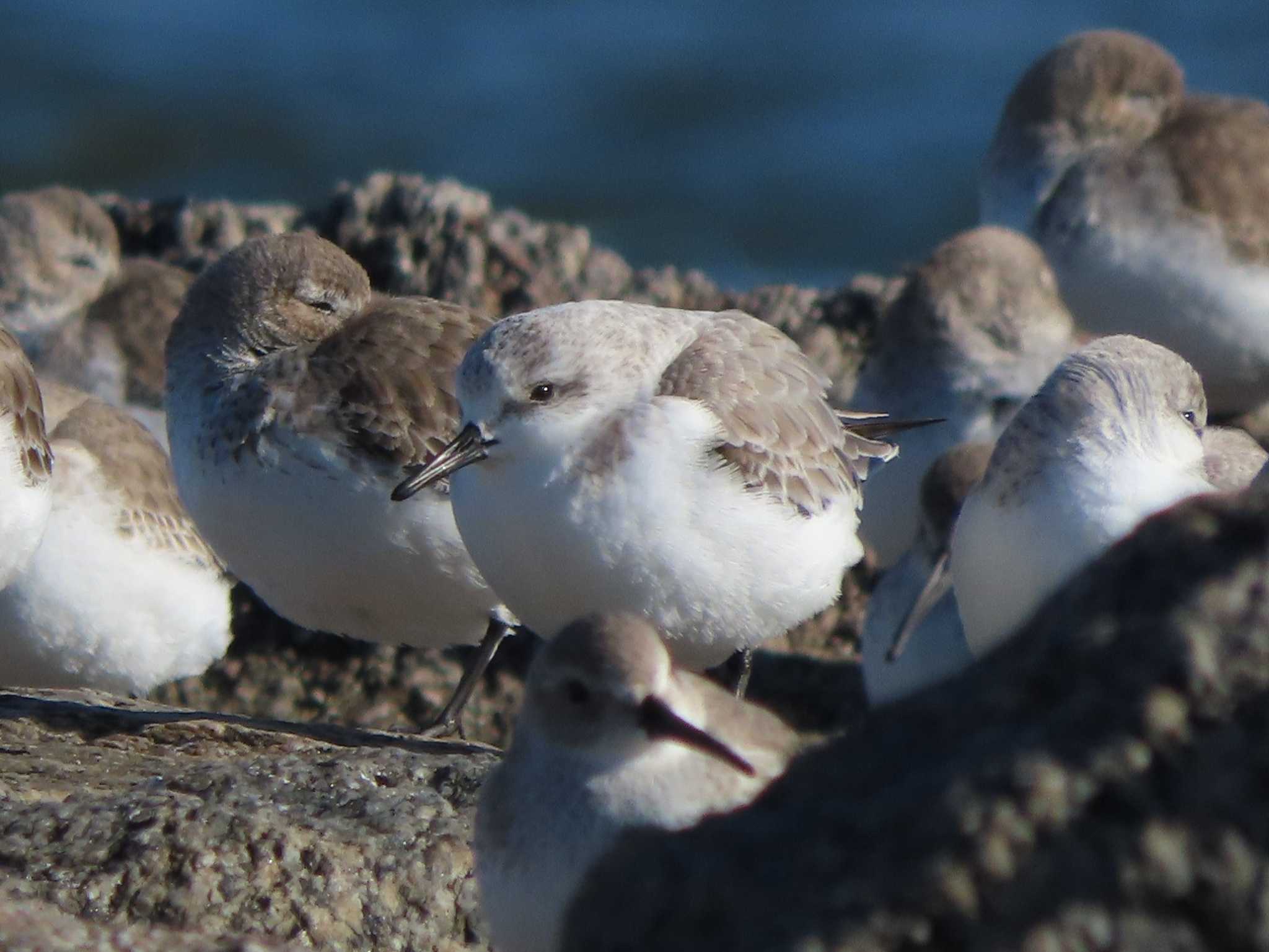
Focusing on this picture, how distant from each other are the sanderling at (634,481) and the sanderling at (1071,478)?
0.56 meters

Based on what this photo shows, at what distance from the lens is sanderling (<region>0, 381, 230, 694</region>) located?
7.79m

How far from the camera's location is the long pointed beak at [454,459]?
5.84m

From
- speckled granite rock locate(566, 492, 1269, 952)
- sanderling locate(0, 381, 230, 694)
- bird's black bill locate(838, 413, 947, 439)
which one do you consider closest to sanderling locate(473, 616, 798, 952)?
speckled granite rock locate(566, 492, 1269, 952)

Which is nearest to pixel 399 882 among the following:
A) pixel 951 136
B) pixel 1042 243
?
pixel 1042 243

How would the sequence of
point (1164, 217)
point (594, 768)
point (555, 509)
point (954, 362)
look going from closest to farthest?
point (594, 768) < point (555, 509) < point (954, 362) < point (1164, 217)

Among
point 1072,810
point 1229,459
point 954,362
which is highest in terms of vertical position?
point 1072,810

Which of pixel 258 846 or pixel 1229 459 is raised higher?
pixel 258 846

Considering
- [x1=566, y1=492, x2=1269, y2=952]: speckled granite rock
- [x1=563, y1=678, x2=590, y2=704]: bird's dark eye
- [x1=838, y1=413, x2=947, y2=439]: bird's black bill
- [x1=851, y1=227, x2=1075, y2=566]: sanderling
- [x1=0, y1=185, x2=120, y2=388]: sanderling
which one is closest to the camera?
[x1=566, y1=492, x2=1269, y2=952]: speckled granite rock

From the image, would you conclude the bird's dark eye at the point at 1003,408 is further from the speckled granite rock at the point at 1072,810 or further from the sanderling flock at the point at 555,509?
the speckled granite rock at the point at 1072,810

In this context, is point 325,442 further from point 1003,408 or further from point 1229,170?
point 1229,170

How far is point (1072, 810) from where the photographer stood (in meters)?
2.76

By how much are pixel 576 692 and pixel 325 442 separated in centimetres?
272

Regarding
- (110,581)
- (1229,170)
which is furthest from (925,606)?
(1229,170)

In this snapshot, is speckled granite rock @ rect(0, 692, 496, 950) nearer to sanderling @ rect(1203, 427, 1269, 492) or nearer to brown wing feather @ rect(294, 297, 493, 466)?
brown wing feather @ rect(294, 297, 493, 466)
